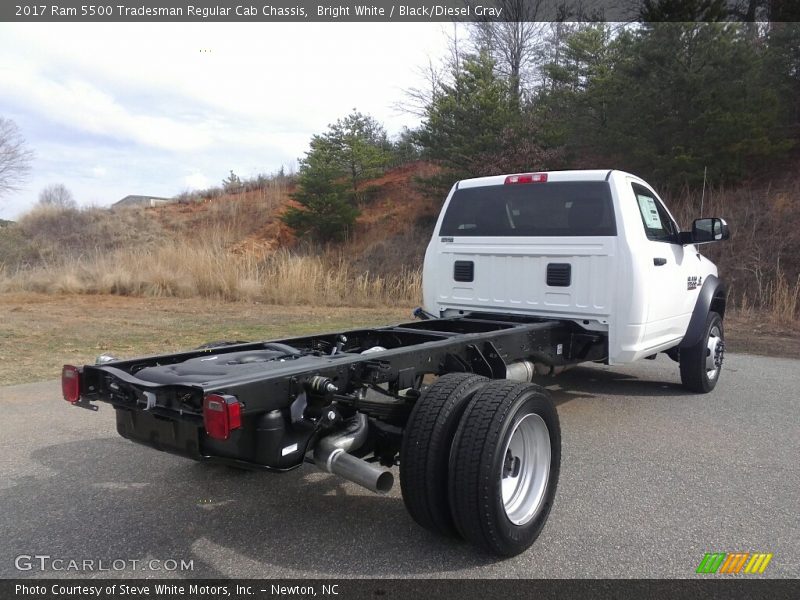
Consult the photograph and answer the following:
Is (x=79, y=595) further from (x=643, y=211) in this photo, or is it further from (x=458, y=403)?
(x=643, y=211)

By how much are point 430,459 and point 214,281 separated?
14948mm

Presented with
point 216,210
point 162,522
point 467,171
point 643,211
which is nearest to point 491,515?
point 162,522

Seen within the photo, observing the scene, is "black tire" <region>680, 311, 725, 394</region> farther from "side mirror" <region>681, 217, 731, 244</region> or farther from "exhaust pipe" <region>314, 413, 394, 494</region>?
"exhaust pipe" <region>314, 413, 394, 494</region>

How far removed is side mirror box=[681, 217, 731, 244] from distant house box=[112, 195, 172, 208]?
34.4 m

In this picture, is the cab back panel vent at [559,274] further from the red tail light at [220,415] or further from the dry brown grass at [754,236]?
the dry brown grass at [754,236]

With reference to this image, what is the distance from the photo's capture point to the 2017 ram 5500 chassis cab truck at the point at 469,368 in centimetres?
300

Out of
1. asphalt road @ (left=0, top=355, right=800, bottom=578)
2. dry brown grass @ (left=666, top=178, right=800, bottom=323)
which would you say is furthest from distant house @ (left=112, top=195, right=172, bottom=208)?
asphalt road @ (left=0, top=355, right=800, bottom=578)

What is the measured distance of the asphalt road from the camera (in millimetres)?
3125

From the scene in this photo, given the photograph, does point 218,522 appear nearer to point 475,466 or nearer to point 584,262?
point 475,466

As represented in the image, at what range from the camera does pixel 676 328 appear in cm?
615

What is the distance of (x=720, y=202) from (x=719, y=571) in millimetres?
18381

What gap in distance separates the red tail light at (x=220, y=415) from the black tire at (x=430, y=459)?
89 cm

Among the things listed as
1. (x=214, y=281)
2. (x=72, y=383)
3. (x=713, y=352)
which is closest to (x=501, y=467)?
(x=72, y=383)

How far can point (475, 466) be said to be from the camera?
2994 mm
